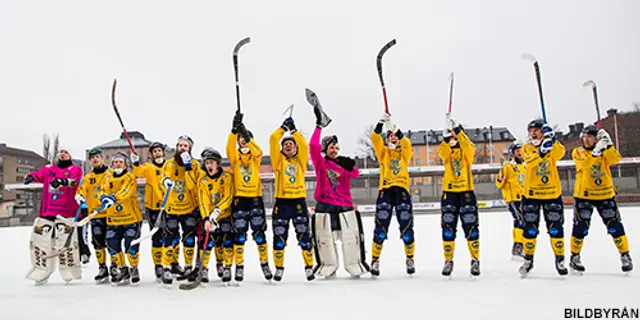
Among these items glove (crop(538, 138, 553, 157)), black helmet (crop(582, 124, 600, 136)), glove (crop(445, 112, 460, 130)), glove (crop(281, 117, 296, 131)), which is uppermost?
glove (crop(281, 117, 296, 131))

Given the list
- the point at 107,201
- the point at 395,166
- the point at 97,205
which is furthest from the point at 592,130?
the point at 97,205

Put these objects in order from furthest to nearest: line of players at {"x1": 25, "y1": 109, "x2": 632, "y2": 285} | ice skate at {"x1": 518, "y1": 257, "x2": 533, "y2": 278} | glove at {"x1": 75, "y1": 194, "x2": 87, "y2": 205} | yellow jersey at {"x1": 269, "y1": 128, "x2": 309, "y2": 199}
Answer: glove at {"x1": 75, "y1": 194, "x2": 87, "y2": 205}, yellow jersey at {"x1": 269, "y1": 128, "x2": 309, "y2": 199}, line of players at {"x1": 25, "y1": 109, "x2": 632, "y2": 285}, ice skate at {"x1": 518, "y1": 257, "x2": 533, "y2": 278}

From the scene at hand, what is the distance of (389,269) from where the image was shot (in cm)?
618

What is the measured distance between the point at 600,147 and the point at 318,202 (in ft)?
12.4

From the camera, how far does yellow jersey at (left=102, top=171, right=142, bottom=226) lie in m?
5.59

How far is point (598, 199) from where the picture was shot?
531 centimetres

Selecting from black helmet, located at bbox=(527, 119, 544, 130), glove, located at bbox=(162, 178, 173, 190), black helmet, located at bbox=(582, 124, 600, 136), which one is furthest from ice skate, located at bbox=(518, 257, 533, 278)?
glove, located at bbox=(162, 178, 173, 190)

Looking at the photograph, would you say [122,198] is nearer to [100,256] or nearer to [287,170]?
[100,256]

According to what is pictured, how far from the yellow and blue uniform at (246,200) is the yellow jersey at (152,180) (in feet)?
4.11

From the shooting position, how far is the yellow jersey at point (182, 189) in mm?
5418

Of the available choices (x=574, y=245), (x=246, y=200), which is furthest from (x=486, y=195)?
(x=246, y=200)

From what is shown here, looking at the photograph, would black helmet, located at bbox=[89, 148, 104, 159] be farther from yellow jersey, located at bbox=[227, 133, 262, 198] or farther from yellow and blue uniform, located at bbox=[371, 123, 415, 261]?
yellow and blue uniform, located at bbox=[371, 123, 415, 261]

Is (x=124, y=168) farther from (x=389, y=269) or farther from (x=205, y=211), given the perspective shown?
(x=389, y=269)

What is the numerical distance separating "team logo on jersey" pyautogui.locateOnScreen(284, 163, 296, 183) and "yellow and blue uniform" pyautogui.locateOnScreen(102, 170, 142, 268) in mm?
2201
